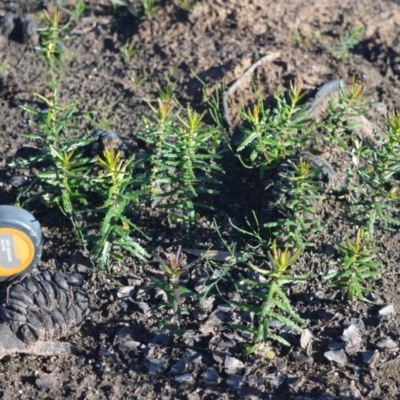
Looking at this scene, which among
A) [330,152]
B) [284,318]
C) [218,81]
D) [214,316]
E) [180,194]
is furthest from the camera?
[218,81]

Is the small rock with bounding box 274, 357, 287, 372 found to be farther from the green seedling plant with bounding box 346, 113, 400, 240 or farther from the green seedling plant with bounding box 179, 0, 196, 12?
the green seedling plant with bounding box 179, 0, 196, 12

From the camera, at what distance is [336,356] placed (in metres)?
4.60

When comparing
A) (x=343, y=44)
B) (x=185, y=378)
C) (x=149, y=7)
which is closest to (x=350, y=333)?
(x=185, y=378)

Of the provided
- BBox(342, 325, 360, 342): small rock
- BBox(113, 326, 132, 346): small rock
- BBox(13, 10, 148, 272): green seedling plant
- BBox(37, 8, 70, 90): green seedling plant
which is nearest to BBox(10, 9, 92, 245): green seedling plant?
BBox(13, 10, 148, 272): green seedling plant

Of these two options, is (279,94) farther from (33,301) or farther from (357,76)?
(33,301)

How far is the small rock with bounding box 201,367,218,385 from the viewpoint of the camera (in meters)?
4.49

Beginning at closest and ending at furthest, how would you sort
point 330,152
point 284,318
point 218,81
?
1. point 284,318
2. point 330,152
3. point 218,81

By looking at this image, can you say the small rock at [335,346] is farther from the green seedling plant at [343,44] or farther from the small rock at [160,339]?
the green seedling plant at [343,44]

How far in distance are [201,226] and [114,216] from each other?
64 cm

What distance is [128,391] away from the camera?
4.46 metres

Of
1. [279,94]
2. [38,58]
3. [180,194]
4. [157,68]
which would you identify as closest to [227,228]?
[180,194]

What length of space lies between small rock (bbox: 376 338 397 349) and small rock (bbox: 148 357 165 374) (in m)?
1.19

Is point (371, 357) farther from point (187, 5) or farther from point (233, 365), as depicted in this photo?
point (187, 5)

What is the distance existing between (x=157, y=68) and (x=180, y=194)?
1528 millimetres
